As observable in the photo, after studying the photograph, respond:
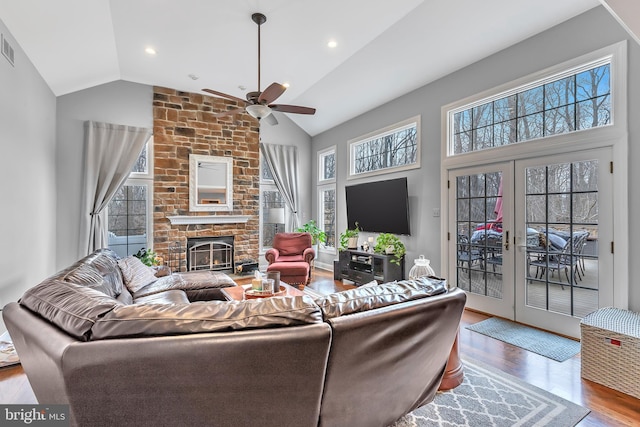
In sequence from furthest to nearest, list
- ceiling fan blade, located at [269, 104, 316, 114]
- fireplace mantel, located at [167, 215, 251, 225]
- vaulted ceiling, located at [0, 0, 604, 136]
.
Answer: fireplace mantel, located at [167, 215, 251, 225] → ceiling fan blade, located at [269, 104, 316, 114] → vaulted ceiling, located at [0, 0, 604, 136]

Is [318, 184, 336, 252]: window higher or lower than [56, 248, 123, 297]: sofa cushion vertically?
higher

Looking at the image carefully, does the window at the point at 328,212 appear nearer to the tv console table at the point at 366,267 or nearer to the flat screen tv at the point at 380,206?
the flat screen tv at the point at 380,206

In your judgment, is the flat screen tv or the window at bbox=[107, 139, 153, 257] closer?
the flat screen tv

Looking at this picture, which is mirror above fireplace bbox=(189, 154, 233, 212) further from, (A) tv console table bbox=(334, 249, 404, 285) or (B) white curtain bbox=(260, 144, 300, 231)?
(A) tv console table bbox=(334, 249, 404, 285)

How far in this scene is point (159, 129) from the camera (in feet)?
18.4

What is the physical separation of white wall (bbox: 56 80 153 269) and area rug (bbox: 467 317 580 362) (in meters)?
5.80

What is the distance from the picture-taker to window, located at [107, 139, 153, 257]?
211 inches

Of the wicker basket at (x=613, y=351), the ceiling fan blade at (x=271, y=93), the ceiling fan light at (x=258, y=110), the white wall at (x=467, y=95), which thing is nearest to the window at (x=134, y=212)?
the ceiling fan light at (x=258, y=110)

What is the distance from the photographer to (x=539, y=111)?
3410 millimetres

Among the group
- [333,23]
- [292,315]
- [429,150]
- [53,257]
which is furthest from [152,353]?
[53,257]

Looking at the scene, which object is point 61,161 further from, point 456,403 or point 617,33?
point 617,33

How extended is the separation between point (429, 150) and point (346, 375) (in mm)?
3868

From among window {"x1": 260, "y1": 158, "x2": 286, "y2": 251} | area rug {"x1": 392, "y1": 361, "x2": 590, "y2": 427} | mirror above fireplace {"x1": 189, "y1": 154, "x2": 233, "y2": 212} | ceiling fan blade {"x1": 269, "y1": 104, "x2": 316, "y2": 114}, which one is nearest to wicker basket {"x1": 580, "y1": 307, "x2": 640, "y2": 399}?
area rug {"x1": 392, "y1": 361, "x2": 590, "y2": 427}

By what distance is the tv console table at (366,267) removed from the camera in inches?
190
